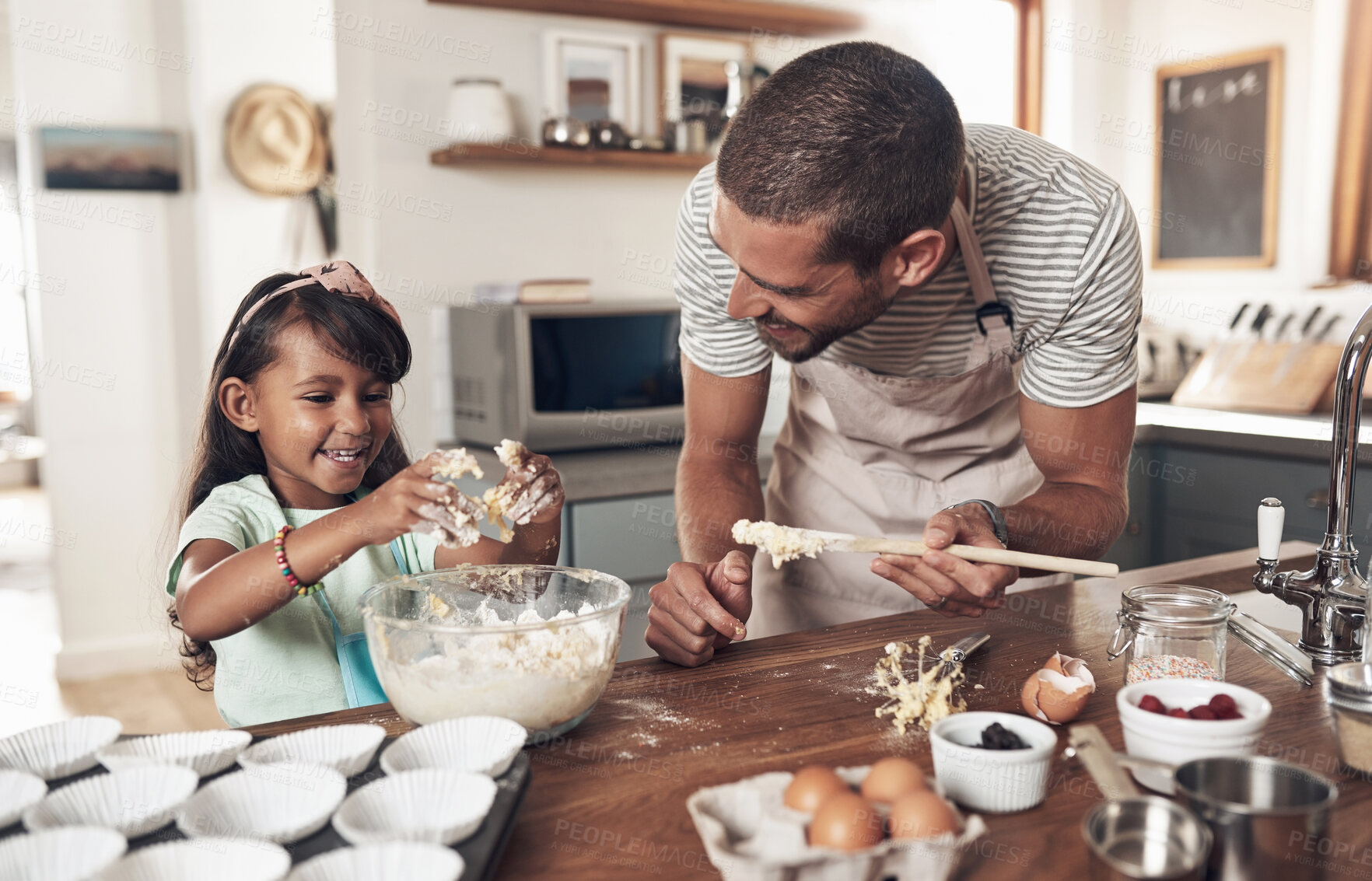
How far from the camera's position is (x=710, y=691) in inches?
45.1

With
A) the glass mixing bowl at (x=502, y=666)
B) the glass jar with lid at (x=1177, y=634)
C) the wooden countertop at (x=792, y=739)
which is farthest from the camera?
the glass jar with lid at (x=1177, y=634)

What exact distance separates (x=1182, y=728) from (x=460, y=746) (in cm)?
58

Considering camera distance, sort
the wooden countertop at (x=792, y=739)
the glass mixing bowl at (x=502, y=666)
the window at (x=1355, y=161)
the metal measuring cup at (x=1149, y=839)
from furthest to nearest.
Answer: the window at (x=1355, y=161)
the glass mixing bowl at (x=502, y=666)
the wooden countertop at (x=792, y=739)
the metal measuring cup at (x=1149, y=839)

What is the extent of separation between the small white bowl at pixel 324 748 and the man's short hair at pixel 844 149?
0.74m

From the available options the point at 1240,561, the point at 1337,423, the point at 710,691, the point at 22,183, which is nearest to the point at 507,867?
the point at 710,691

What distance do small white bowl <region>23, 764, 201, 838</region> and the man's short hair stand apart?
2.81 feet

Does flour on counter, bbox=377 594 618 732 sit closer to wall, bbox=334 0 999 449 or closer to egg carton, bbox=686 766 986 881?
egg carton, bbox=686 766 986 881

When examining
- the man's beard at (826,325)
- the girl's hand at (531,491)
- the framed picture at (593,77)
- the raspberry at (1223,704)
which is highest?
the framed picture at (593,77)

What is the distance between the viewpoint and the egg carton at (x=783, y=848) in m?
0.69

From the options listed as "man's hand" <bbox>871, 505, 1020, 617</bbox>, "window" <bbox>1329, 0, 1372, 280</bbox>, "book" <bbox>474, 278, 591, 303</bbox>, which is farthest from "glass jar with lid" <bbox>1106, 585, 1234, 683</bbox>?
"window" <bbox>1329, 0, 1372, 280</bbox>

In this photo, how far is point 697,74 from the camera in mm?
3428

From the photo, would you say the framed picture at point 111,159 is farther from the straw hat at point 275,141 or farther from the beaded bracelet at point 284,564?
the beaded bracelet at point 284,564

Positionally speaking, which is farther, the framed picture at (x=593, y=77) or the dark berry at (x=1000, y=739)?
the framed picture at (x=593, y=77)

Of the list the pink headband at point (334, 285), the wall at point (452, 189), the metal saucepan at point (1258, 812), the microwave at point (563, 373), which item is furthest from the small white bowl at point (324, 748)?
the wall at point (452, 189)
